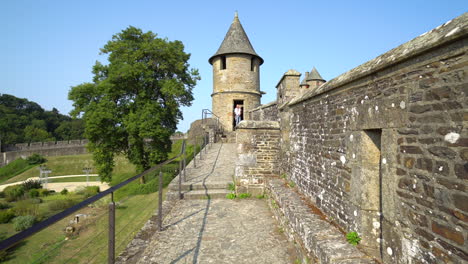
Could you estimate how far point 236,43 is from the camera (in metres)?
20.7

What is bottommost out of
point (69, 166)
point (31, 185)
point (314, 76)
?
point (31, 185)

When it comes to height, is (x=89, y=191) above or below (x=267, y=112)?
below

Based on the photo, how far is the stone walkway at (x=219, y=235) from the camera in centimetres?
388

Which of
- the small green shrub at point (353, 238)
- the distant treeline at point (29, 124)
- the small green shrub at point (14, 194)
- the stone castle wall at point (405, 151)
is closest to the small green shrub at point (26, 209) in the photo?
the small green shrub at point (14, 194)

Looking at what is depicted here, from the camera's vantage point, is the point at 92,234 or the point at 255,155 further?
the point at 92,234

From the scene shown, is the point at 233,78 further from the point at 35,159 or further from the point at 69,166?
the point at 35,159

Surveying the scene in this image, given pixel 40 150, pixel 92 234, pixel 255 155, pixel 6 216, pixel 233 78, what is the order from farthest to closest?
1. pixel 40 150
2. pixel 233 78
3. pixel 6 216
4. pixel 92 234
5. pixel 255 155

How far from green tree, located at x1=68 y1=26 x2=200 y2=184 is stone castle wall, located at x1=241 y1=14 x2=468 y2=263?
12.2 meters

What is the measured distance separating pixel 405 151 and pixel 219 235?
346cm

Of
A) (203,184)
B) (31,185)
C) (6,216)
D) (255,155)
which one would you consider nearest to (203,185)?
(203,184)

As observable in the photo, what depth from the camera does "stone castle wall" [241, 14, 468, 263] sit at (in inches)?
72.1

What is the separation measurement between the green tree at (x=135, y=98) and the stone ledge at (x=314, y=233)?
10906 millimetres

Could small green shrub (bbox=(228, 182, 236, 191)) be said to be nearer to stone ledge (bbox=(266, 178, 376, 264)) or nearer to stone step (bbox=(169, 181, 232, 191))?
stone step (bbox=(169, 181, 232, 191))

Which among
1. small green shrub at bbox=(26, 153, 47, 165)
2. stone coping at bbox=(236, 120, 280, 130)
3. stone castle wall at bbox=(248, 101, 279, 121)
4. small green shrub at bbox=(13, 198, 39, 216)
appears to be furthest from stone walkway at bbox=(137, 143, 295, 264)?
small green shrub at bbox=(26, 153, 47, 165)
